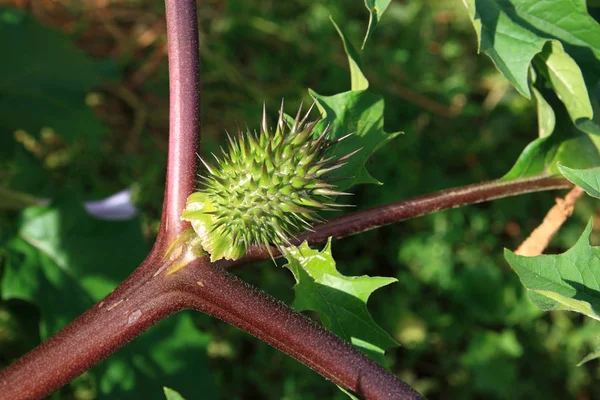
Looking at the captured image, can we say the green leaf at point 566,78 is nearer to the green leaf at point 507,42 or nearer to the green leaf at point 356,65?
the green leaf at point 507,42

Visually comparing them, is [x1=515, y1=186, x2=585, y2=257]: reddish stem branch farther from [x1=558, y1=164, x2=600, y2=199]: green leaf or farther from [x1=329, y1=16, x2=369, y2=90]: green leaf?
[x1=329, y1=16, x2=369, y2=90]: green leaf

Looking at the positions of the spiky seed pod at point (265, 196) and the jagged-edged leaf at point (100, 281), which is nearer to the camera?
the spiky seed pod at point (265, 196)

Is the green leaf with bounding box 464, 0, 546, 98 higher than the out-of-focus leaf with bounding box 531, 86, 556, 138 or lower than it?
higher

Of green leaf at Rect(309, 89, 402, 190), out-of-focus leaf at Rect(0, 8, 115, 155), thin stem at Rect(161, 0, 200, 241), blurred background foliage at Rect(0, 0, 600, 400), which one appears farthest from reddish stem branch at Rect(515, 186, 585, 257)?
out-of-focus leaf at Rect(0, 8, 115, 155)

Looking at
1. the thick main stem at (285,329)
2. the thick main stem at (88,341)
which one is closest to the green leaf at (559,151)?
the thick main stem at (285,329)

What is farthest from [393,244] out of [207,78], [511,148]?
[207,78]
